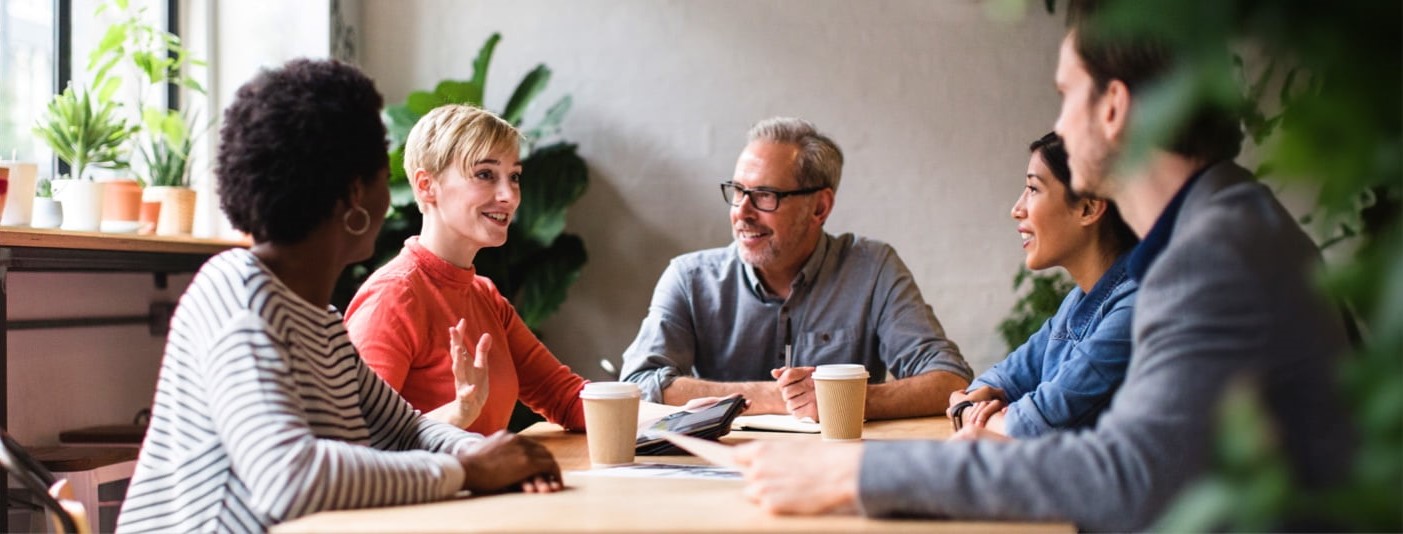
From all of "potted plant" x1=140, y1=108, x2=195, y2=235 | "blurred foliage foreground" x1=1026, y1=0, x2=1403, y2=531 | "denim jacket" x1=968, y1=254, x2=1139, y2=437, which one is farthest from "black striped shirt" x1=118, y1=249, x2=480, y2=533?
"potted plant" x1=140, y1=108, x2=195, y2=235

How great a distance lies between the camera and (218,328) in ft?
4.09

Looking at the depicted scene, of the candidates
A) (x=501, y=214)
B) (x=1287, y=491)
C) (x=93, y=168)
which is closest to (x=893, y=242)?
(x=501, y=214)

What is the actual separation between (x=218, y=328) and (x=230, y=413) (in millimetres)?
100

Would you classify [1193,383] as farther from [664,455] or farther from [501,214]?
[501,214]

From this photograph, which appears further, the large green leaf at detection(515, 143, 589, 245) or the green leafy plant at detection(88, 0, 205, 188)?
the large green leaf at detection(515, 143, 589, 245)

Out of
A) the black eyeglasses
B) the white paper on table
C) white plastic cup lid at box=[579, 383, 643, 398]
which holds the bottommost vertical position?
the white paper on table

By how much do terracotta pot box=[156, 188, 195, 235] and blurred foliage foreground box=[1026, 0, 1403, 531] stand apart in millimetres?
3630

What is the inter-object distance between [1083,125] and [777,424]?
1026 mm

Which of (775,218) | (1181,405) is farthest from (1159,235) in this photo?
(775,218)

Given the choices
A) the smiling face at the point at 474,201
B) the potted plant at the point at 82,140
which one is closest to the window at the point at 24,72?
the potted plant at the point at 82,140

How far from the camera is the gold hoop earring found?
141 cm

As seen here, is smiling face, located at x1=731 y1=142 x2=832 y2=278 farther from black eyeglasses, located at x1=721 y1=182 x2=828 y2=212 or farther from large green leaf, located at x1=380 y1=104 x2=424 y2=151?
large green leaf, located at x1=380 y1=104 x2=424 y2=151

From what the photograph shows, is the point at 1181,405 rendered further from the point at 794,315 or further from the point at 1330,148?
the point at 794,315

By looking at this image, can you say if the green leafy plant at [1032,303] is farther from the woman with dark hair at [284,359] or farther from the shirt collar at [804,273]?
the woman with dark hair at [284,359]
